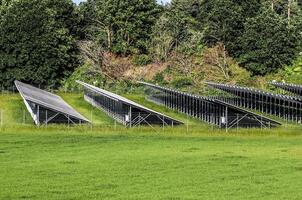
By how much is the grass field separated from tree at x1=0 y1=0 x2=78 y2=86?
122 ft

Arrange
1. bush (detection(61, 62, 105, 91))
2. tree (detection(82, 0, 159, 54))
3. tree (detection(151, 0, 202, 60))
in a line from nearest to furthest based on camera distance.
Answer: bush (detection(61, 62, 105, 91)) < tree (detection(82, 0, 159, 54)) < tree (detection(151, 0, 202, 60))

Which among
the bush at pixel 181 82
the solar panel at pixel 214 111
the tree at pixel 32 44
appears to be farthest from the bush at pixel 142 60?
the solar panel at pixel 214 111

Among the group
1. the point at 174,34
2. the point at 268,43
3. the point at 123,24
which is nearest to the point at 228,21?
the point at 174,34

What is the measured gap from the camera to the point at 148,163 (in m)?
27.9

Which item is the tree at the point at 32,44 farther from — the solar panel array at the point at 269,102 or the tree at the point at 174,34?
the solar panel array at the point at 269,102

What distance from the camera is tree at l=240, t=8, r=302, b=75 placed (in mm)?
85125

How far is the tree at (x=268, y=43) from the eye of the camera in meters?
85.1

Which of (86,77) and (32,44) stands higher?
(32,44)

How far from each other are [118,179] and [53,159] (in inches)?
259

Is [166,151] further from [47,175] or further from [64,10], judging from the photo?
[64,10]

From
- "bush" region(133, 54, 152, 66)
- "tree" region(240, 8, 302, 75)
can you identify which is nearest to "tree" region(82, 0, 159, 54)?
"bush" region(133, 54, 152, 66)

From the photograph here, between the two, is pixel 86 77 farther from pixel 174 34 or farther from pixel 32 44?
pixel 174 34

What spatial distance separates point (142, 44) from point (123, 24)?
3.81 metres

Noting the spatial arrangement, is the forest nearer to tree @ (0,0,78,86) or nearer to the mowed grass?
tree @ (0,0,78,86)
